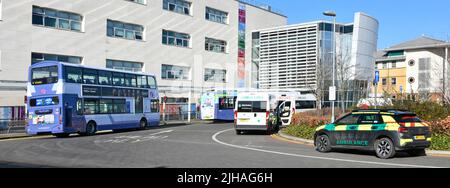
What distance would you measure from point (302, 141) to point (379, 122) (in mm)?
6376

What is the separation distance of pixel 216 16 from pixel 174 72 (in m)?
9.78

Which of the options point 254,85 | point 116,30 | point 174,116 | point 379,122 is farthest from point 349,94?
point 379,122

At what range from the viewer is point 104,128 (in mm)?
29047

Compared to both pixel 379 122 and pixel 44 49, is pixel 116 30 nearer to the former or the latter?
pixel 44 49

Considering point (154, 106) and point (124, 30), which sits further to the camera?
point (124, 30)

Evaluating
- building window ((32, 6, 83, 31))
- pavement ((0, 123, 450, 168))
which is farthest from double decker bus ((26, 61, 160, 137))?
building window ((32, 6, 83, 31))

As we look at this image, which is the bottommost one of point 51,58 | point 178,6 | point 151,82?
point 151,82

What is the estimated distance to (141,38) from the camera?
151ft

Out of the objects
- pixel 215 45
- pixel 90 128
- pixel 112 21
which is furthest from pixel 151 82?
pixel 215 45

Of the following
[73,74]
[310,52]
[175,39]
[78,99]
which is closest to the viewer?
[73,74]

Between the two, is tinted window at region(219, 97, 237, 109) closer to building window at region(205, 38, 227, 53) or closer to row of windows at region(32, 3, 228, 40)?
row of windows at region(32, 3, 228, 40)

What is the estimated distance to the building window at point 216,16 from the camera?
54.2 meters

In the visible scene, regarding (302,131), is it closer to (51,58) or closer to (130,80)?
(130,80)

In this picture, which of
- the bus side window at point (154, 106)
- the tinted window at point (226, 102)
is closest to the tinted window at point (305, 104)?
the tinted window at point (226, 102)
